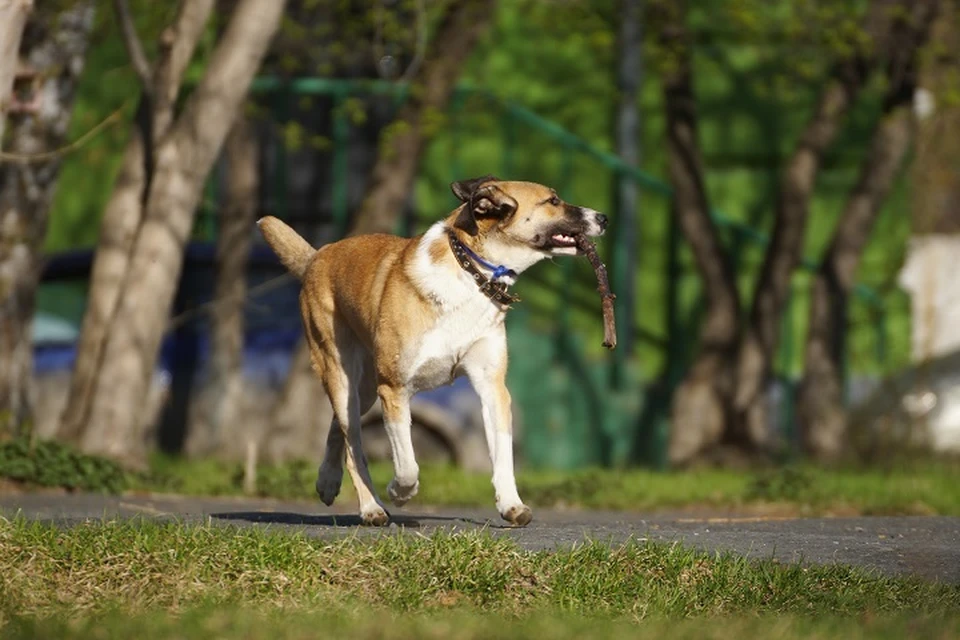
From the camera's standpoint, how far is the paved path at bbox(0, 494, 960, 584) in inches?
326

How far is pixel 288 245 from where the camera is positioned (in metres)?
10.3

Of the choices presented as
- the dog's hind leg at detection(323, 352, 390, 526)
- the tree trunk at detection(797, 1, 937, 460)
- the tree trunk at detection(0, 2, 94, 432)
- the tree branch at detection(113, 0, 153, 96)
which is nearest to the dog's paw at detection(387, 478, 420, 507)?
the dog's hind leg at detection(323, 352, 390, 526)

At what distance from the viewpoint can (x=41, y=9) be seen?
14555 mm

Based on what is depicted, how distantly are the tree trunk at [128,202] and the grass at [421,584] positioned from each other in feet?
21.1

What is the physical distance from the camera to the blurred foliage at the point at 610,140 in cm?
1950

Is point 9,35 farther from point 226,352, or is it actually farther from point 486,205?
point 226,352

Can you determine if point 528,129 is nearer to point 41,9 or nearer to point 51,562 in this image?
point 41,9

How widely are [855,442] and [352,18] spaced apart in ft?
19.5

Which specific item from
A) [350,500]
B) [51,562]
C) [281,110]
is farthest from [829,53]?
[51,562]

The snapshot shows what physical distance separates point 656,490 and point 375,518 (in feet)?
16.7

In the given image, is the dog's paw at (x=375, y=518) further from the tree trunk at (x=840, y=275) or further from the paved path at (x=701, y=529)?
the tree trunk at (x=840, y=275)

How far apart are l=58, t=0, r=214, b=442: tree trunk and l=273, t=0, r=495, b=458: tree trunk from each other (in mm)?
2764

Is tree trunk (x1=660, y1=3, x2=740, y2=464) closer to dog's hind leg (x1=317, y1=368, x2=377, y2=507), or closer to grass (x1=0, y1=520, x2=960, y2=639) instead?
dog's hind leg (x1=317, y1=368, x2=377, y2=507)

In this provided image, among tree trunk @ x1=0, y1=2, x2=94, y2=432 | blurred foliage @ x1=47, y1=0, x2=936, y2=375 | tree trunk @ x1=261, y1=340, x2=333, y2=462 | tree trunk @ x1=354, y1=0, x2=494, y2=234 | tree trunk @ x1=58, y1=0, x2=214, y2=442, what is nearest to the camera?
tree trunk @ x1=58, y1=0, x2=214, y2=442
